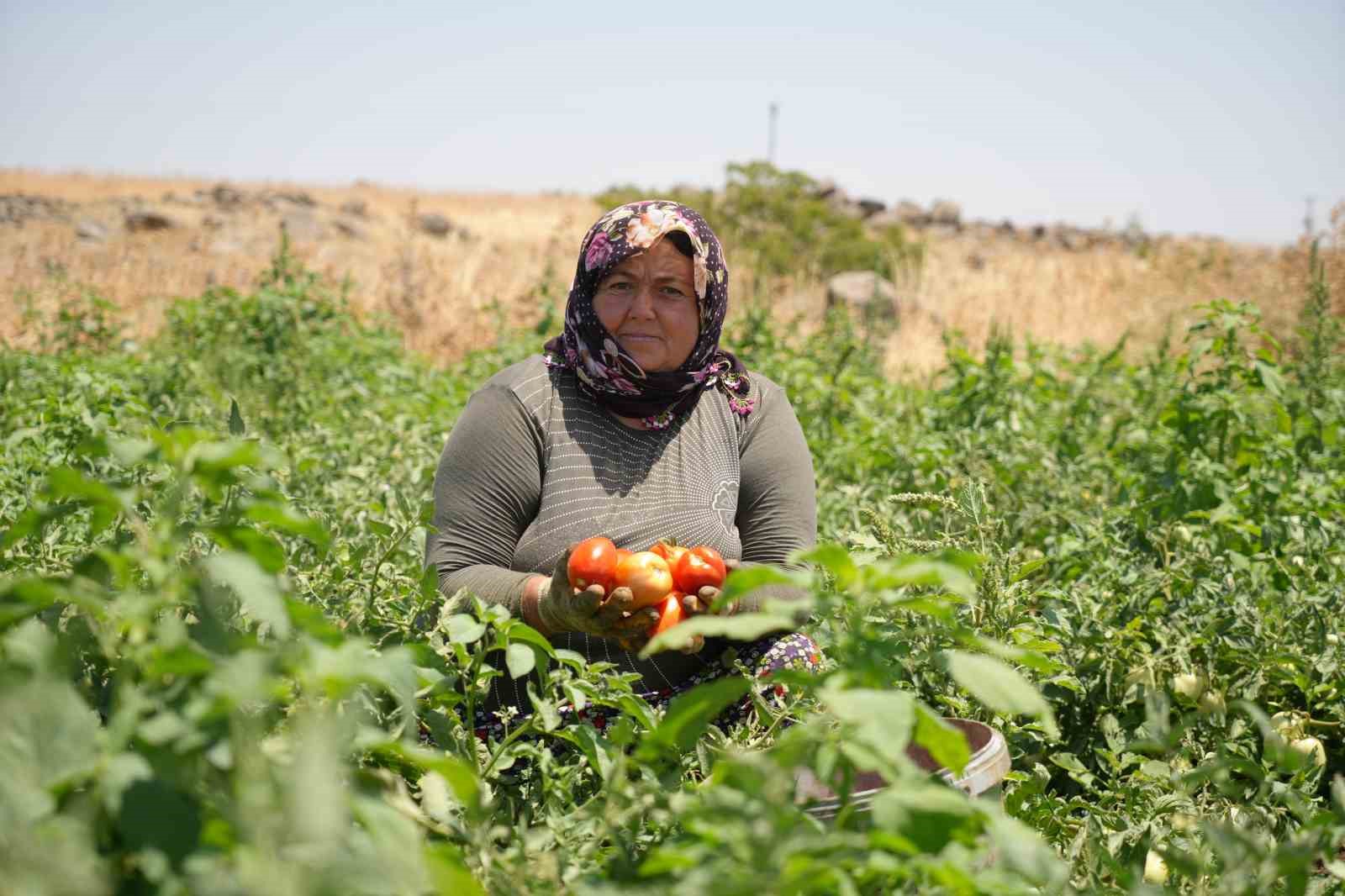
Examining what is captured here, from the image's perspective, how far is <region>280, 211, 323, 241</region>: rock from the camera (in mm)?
17353

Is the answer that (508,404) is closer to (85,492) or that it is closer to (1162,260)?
(85,492)

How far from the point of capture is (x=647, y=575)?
5.96 ft

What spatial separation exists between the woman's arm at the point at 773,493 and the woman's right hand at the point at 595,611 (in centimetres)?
53

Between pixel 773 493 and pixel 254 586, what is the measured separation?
5.40 feet

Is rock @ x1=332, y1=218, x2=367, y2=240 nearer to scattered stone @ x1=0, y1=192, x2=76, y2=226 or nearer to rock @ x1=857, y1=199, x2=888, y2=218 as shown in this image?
scattered stone @ x1=0, y1=192, x2=76, y2=226

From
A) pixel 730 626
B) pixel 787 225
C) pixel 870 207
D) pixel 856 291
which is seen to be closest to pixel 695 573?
pixel 730 626

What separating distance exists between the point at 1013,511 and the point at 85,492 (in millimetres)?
2654

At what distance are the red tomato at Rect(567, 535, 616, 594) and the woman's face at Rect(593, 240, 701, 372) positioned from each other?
2.08 ft

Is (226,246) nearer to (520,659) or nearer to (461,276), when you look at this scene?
(461,276)

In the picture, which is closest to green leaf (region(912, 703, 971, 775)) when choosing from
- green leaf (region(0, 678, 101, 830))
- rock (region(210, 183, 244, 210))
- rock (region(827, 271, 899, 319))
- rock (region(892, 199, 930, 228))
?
green leaf (region(0, 678, 101, 830))

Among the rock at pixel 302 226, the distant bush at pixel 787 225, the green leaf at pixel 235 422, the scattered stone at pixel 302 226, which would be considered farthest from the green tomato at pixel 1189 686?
the rock at pixel 302 226

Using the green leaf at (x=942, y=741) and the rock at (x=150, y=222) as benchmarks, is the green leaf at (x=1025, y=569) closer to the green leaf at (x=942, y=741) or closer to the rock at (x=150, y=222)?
the green leaf at (x=942, y=741)

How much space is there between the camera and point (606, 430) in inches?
92.9

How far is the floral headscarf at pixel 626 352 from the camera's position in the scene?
2.35 metres
